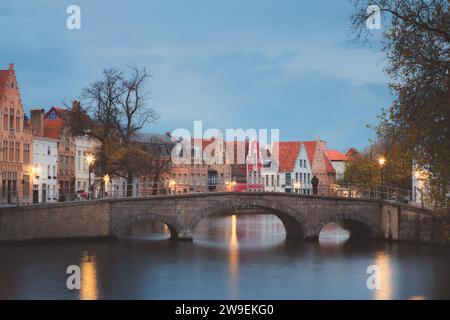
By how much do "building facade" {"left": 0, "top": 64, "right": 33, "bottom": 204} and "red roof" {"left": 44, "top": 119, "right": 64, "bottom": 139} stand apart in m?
7.01

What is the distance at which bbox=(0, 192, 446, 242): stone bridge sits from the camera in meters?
45.9

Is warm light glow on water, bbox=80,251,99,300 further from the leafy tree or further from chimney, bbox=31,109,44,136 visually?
chimney, bbox=31,109,44,136

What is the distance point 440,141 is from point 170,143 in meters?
77.3

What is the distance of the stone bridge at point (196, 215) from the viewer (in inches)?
1807

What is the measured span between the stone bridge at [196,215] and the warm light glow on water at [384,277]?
6006 mm

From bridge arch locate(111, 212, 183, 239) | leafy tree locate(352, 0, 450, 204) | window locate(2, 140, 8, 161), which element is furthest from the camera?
window locate(2, 140, 8, 161)

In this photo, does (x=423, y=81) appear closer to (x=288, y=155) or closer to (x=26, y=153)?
(x=26, y=153)

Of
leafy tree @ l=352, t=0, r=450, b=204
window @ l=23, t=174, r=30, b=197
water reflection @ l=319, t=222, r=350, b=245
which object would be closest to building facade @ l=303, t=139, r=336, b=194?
water reflection @ l=319, t=222, r=350, b=245

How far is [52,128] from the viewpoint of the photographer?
7331 centimetres

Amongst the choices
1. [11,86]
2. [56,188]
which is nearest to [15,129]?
[11,86]

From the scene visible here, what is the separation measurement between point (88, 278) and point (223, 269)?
23.9 feet

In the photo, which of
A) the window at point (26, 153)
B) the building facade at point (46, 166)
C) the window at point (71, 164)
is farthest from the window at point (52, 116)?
the window at point (26, 153)

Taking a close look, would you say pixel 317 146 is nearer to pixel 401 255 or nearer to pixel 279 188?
pixel 279 188

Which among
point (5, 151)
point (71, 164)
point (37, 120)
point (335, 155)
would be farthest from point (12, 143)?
point (335, 155)
